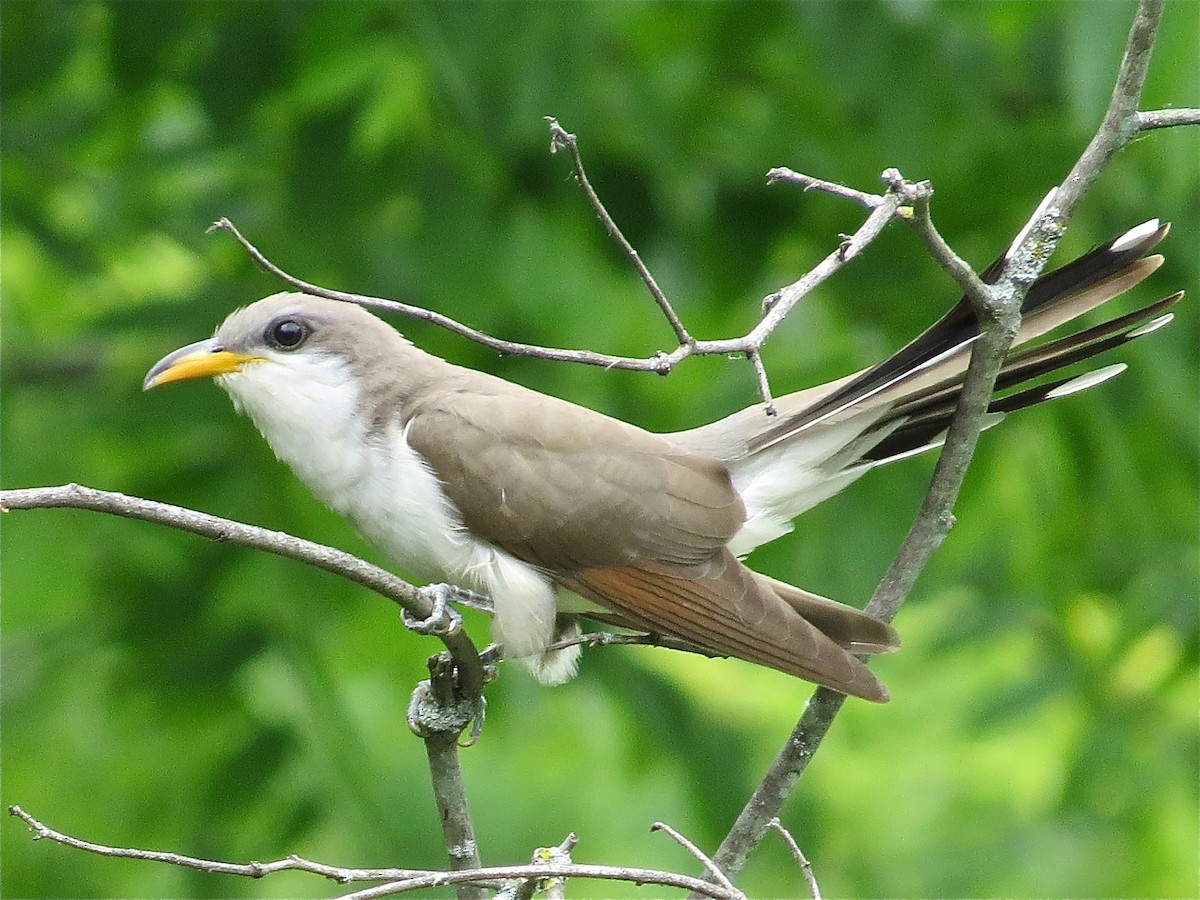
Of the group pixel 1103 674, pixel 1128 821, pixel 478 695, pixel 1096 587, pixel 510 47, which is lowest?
pixel 478 695

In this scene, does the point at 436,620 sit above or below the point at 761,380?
below

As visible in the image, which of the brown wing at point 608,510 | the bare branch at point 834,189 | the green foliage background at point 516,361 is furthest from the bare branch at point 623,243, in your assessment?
the green foliage background at point 516,361

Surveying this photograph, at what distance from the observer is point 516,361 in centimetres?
468

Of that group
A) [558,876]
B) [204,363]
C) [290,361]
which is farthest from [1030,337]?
[204,363]

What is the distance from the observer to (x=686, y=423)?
458 centimetres

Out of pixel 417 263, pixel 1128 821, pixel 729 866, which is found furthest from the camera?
pixel 1128 821

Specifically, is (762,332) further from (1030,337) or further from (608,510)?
(608,510)

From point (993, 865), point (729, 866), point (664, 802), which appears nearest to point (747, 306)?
point (664, 802)

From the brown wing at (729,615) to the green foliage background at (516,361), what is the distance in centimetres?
132

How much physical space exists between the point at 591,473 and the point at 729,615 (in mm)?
452

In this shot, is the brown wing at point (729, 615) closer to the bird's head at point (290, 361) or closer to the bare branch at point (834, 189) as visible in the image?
the bird's head at point (290, 361)

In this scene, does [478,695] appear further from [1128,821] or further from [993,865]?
[993,865]

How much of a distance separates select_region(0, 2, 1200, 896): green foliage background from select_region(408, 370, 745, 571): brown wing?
1.23 meters

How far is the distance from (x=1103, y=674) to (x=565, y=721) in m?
2.06
